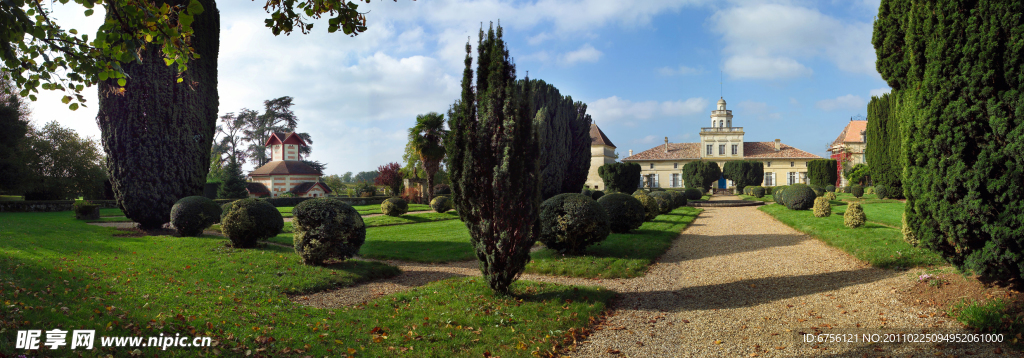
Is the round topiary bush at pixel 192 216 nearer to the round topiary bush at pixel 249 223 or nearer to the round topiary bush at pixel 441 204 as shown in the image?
the round topiary bush at pixel 249 223

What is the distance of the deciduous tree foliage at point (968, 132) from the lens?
561 centimetres

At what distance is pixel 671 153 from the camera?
64.3 metres

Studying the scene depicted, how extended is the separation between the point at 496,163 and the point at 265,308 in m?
3.69

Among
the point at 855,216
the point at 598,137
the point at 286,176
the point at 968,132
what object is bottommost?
the point at 855,216

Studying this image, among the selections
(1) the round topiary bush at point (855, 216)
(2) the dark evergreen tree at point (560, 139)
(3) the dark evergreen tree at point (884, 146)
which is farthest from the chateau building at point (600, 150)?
(1) the round topiary bush at point (855, 216)

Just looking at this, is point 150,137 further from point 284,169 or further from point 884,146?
point 884,146

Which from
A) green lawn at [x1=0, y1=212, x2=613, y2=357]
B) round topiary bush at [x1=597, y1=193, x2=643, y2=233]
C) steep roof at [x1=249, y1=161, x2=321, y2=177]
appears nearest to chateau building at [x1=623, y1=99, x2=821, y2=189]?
steep roof at [x1=249, y1=161, x2=321, y2=177]

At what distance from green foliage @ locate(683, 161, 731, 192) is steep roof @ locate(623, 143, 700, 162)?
15669 millimetres

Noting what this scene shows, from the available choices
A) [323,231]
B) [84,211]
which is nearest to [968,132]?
[323,231]

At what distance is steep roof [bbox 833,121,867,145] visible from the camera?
59688 mm

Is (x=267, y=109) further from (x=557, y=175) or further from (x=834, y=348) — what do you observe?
(x=834, y=348)

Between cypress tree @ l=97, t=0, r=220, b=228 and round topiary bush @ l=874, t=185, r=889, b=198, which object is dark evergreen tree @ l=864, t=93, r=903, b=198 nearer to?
round topiary bush @ l=874, t=185, r=889, b=198

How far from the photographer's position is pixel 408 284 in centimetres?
869

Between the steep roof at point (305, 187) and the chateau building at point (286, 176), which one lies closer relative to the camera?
the steep roof at point (305, 187)
